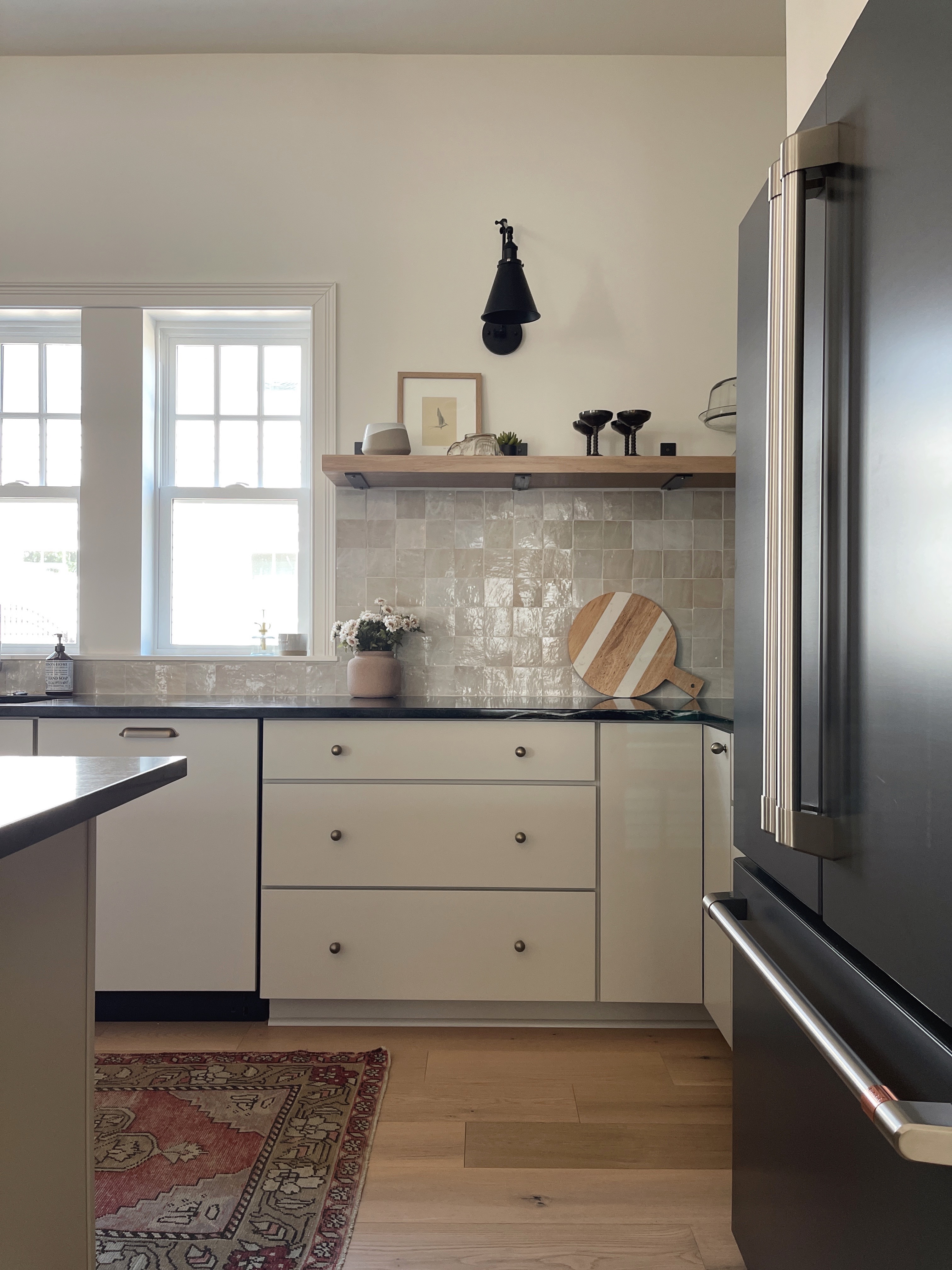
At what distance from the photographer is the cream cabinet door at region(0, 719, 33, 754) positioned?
2.42 metres

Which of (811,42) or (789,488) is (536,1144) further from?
(811,42)

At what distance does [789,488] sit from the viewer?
0.91 m

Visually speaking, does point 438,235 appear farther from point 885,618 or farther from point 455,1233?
point 455,1233

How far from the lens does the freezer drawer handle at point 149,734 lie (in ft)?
7.97

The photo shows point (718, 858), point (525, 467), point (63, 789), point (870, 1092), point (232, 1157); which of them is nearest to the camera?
point (870, 1092)

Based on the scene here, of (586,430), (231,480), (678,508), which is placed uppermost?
(586,430)

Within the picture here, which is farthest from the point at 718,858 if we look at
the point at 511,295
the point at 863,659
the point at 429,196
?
the point at 429,196

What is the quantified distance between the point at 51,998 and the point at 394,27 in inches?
122

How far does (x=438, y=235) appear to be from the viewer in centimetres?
299

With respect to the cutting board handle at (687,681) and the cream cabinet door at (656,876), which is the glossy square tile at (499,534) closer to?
the cutting board handle at (687,681)

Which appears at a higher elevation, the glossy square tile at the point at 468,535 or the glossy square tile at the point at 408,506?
the glossy square tile at the point at 408,506

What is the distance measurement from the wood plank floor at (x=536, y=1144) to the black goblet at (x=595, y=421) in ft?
6.03

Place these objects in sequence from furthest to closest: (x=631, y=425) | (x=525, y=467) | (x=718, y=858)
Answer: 1. (x=631, y=425)
2. (x=525, y=467)
3. (x=718, y=858)

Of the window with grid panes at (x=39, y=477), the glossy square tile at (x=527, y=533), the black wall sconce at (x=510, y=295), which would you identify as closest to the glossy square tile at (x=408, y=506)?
the glossy square tile at (x=527, y=533)
